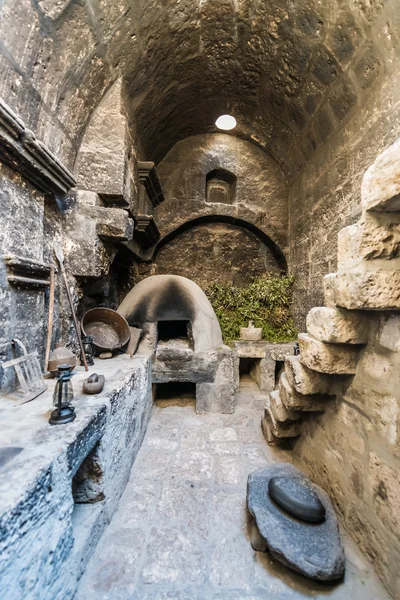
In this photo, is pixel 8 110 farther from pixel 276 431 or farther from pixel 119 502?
pixel 276 431

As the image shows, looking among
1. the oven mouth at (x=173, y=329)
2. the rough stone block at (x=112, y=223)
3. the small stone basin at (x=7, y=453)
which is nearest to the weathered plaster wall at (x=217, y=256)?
the oven mouth at (x=173, y=329)

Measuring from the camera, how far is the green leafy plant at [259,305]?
4883 millimetres

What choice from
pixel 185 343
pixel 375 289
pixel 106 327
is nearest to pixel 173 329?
pixel 185 343

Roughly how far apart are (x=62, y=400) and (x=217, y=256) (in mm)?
4336

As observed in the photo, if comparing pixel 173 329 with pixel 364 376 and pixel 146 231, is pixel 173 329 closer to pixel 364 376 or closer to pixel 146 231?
pixel 146 231

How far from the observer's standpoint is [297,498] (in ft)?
5.19

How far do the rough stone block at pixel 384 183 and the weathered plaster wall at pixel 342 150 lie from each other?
2010mm

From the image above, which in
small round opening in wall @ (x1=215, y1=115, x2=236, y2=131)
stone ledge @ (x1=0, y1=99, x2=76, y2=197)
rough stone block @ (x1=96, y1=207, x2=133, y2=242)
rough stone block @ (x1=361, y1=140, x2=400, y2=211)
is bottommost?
rough stone block @ (x1=361, y1=140, x2=400, y2=211)

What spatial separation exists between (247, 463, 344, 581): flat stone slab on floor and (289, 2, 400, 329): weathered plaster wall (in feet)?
10.2

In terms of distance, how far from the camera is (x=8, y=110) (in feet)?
5.44

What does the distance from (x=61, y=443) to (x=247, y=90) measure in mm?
5129

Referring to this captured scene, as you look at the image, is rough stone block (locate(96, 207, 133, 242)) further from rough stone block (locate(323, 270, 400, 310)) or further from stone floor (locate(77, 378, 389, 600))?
rough stone block (locate(323, 270, 400, 310))

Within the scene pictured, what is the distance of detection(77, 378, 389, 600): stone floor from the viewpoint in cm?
133

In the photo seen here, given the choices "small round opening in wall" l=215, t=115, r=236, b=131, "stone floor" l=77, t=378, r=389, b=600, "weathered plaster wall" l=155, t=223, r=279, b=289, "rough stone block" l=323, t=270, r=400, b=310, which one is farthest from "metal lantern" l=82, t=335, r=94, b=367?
"small round opening in wall" l=215, t=115, r=236, b=131
